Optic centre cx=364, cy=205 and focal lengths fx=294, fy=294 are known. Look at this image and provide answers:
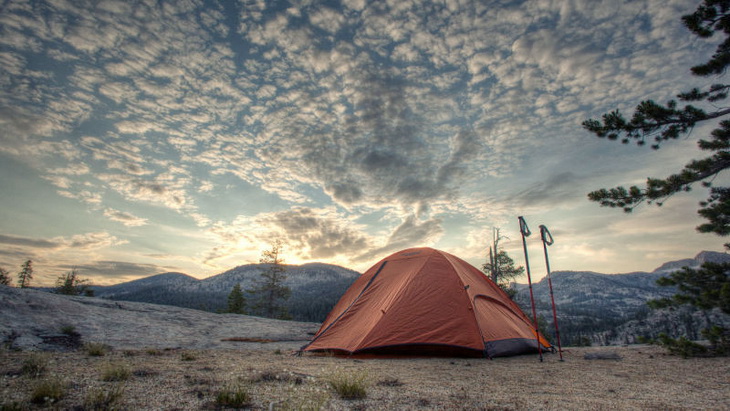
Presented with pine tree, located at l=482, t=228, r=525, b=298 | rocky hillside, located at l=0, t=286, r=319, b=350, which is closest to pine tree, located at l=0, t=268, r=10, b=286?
rocky hillside, located at l=0, t=286, r=319, b=350

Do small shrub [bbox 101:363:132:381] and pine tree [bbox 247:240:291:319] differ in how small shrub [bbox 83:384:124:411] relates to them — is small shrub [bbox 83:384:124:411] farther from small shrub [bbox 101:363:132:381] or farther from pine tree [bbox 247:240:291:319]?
pine tree [bbox 247:240:291:319]

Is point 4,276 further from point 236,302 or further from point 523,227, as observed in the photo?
point 523,227

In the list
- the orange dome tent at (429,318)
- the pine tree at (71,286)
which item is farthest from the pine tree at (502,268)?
the pine tree at (71,286)

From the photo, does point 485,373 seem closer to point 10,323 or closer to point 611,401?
point 611,401

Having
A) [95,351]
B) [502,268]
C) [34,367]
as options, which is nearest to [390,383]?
[34,367]

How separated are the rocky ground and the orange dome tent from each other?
1.52 ft

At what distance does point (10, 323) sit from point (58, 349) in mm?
1610

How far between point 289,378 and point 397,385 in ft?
5.59

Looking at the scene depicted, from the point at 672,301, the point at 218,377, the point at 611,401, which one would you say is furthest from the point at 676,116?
the point at 218,377

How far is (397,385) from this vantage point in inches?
182

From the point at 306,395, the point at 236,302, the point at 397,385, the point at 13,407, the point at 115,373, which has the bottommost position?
the point at 236,302

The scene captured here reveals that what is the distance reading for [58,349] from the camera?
7.33 m

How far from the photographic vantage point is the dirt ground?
3.48 metres

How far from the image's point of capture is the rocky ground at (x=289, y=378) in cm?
347
